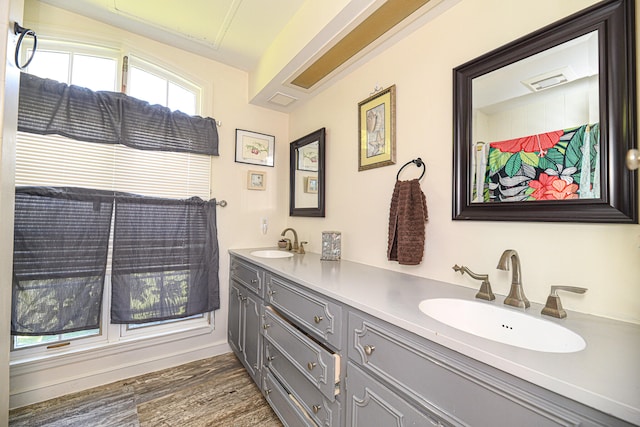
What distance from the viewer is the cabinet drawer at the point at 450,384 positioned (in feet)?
1.83

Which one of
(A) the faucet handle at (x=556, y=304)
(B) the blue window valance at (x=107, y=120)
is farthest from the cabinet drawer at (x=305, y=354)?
(B) the blue window valance at (x=107, y=120)

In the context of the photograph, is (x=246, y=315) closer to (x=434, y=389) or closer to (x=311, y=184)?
(x=311, y=184)

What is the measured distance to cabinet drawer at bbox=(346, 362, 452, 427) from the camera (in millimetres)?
780

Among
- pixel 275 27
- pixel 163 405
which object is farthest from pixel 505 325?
pixel 275 27

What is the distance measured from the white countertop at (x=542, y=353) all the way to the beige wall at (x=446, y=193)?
4.5 inches

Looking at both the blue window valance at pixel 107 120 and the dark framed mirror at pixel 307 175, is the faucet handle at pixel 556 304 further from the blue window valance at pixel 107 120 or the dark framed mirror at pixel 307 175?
the blue window valance at pixel 107 120

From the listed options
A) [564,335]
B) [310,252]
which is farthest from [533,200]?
[310,252]

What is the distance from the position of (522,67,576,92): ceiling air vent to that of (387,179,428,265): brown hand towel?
1.98 ft

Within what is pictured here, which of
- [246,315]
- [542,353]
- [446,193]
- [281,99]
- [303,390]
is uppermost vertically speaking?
[281,99]

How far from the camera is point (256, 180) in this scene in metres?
2.53

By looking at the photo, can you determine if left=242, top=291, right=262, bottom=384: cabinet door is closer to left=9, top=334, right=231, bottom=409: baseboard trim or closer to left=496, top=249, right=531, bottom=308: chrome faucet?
left=9, top=334, right=231, bottom=409: baseboard trim

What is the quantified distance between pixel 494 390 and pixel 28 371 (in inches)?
102

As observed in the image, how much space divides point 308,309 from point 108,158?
1.82 meters

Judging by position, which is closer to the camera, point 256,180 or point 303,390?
point 303,390
